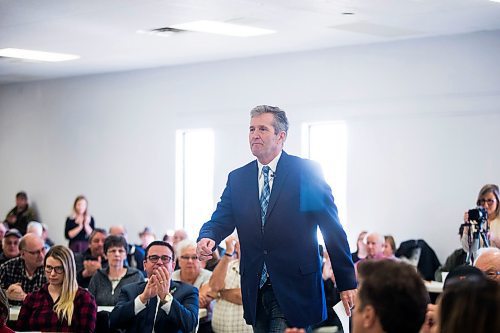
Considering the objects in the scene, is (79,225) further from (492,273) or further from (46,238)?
(492,273)

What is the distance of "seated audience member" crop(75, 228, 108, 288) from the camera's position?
7648mm

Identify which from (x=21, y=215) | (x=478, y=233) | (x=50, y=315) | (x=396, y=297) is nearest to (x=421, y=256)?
(x=478, y=233)

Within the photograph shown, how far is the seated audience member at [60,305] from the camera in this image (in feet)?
17.9

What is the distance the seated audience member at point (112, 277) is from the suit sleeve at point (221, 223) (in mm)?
2626

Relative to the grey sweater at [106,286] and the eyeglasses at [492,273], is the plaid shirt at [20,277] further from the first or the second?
the eyeglasses at [492,273]

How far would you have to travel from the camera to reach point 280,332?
162 inches

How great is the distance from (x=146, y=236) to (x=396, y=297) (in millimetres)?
8426

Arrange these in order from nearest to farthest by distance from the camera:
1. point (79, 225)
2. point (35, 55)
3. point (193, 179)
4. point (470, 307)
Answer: point (470, 307), point (35, 55), point (193, 179), point (79, 225)

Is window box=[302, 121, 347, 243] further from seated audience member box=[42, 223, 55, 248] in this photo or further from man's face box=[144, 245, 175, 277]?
man's face box=[144, 245, 175, 277]

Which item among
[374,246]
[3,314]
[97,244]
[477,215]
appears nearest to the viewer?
[3,314]

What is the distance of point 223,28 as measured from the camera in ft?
29.1

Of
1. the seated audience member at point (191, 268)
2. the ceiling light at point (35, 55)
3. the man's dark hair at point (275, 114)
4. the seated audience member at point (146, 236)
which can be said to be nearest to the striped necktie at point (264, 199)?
the man's dark hair at point (275, 114)

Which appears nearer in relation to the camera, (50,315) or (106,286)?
(50,315)

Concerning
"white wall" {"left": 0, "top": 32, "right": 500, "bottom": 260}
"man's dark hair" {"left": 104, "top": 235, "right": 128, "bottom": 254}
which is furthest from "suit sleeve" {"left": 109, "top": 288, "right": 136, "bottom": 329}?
"white wall" {"left": 0, "top": 32, "right": 500, "bottom": 260}
